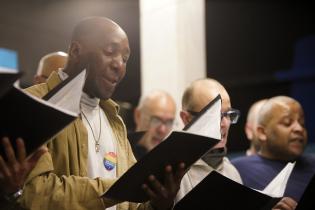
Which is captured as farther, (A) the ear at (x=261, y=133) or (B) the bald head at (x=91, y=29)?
(A) the ear at (x=261, y=133)

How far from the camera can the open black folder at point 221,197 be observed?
1.37m

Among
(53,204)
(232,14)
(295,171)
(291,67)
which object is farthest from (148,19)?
(291,67)

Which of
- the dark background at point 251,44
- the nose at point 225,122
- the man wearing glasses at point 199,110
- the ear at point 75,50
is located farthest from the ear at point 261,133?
the dark background at point 251,44

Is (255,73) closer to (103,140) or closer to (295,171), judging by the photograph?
(295,171)

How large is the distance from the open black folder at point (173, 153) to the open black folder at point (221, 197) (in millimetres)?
107

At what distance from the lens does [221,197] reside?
1428mm

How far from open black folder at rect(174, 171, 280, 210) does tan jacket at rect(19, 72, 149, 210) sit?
151mm

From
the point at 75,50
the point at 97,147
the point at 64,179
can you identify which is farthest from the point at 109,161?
the point at 75,50

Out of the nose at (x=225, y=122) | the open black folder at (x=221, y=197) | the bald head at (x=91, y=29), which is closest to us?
the open black folder at (x=221, y=197)

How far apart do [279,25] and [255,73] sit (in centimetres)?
62

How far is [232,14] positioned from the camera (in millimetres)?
5777

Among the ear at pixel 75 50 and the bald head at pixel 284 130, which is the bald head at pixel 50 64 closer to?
the ear at pixel 75 50

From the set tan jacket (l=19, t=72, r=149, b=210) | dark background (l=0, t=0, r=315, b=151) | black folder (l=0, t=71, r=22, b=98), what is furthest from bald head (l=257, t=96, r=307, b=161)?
dark background (l=0, t=0, r=315, b=151)

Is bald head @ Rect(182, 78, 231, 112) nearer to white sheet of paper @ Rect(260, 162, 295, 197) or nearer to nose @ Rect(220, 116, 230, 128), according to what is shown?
nose @ Rect(220, 116, 230, 128)
